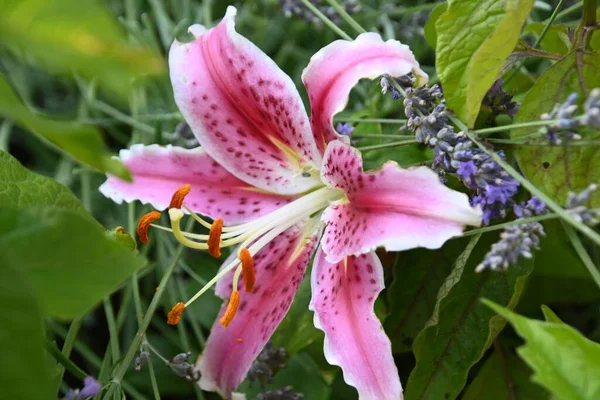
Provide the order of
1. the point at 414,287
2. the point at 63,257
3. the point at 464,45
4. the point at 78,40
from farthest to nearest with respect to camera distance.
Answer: the point at 414,287 → the point at 464,45 → the point at 63,257 → the point at 78,40

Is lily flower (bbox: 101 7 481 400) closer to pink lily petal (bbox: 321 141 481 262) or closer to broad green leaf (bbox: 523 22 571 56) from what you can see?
pink lily petal (bbox: 321 141 481 262)

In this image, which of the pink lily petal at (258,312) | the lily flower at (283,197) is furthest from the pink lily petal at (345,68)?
the pink lily petal at (258,312)

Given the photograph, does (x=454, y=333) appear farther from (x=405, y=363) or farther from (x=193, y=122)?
(x=193, y=122)

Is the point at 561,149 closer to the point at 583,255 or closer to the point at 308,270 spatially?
the point at 583,255

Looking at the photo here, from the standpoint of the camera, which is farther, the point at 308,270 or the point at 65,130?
the point at 308,270

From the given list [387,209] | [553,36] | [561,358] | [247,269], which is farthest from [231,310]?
[553,36]

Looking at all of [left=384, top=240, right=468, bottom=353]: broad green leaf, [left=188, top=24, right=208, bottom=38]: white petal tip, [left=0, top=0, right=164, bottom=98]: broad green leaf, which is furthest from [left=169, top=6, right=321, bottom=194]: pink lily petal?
[left=0, top=0, right=164, bottom=98]: broad green leaf

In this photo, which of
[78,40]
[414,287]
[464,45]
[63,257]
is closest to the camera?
[78,40]
